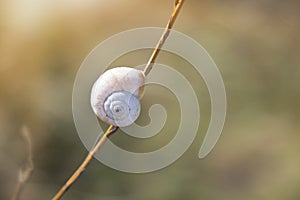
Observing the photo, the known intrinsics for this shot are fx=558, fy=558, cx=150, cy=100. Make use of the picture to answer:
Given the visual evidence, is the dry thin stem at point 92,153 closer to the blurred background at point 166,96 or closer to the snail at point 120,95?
the snail at point 120,95

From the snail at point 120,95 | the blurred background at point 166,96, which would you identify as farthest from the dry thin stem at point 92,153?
the blurred background at point 166,96

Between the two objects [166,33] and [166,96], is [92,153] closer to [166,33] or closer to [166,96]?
[166,33]

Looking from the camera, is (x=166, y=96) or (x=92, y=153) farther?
(x=166, y=96)

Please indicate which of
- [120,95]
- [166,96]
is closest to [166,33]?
[120,95]

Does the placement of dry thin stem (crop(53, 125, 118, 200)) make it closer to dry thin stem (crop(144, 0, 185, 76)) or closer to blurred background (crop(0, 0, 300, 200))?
dry thin stem (crop(144, 0, 185, 76))

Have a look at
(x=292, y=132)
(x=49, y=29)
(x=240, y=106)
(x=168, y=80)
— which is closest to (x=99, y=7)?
(x=49, y=29)

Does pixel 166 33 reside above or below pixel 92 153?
above

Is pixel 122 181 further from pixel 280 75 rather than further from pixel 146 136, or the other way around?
pixel 280 75

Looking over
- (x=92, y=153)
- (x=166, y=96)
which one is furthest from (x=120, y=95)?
(x=166, y=96)
